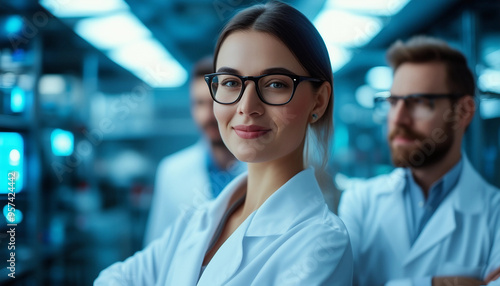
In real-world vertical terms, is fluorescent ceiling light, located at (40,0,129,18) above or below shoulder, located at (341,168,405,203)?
above

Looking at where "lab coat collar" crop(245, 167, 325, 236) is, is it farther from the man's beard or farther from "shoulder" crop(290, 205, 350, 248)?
the man's beard

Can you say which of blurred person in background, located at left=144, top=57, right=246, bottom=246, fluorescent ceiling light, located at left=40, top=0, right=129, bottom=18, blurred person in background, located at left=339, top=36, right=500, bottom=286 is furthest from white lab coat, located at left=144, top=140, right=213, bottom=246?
fluorescent ceiling light, located at left=40, top=0, right=129, bottom=18

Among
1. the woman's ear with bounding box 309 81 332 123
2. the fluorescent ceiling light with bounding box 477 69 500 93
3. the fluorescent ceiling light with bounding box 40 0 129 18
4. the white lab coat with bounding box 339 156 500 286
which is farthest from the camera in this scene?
the fluorescent ceiling light with bounding box 40 0 129 18

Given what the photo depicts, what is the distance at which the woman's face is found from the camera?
792 mm

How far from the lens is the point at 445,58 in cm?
123

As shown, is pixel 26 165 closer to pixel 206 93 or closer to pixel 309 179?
pixel 206 93

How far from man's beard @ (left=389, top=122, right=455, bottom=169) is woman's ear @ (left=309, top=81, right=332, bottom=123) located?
0.44 meters

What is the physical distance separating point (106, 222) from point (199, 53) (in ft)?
7.11

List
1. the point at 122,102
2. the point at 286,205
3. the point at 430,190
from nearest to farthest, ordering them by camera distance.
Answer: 1. the point at 286,205
2. the point at 430,190
3. the point at 122,102

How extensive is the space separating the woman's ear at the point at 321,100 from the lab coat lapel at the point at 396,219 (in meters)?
0.59

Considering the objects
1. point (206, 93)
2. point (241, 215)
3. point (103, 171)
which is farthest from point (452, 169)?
point (103, 171)

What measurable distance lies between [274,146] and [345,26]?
1242 millimetres

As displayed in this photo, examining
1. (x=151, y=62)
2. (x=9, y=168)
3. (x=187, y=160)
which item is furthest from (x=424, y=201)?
(x=151, y=62)

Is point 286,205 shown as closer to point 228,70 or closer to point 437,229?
point 228,70
